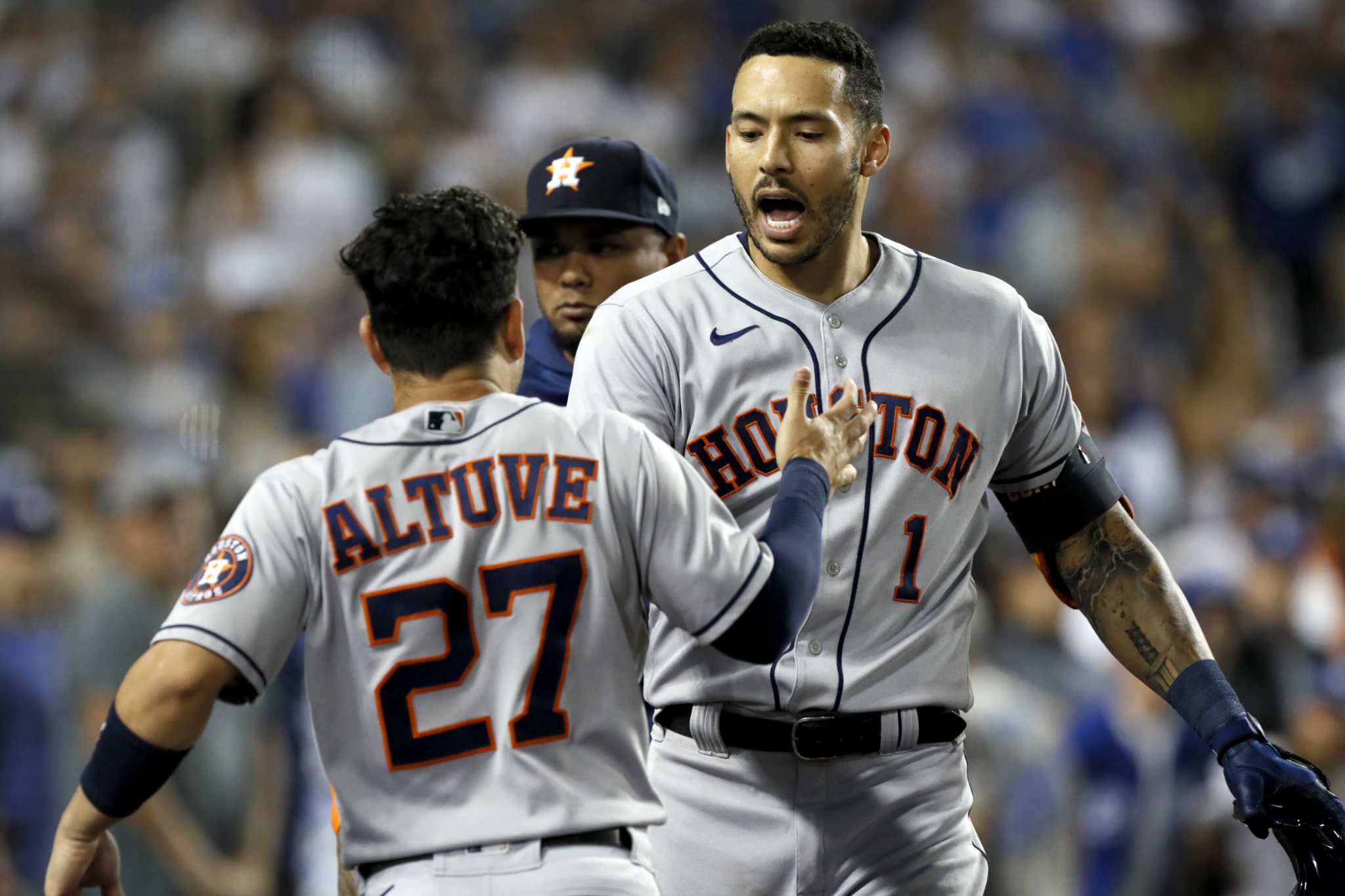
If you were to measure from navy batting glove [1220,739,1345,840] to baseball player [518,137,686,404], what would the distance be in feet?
5.42

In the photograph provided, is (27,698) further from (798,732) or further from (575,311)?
(798,732)

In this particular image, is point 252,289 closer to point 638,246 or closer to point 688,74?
point 688,74

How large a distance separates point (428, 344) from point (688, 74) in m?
6.56

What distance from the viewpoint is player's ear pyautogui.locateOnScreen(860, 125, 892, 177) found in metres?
2.94

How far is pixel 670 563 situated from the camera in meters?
2.30

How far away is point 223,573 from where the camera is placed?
2.22 metres

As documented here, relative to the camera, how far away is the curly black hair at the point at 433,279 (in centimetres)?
234

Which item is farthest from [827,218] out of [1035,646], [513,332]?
[1035,646]

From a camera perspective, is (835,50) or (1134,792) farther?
(1134,792)

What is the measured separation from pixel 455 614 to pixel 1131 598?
1.33m

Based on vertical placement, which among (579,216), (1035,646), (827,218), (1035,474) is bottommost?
(1035,646)

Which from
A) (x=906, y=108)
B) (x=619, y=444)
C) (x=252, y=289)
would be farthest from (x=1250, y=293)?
(x=619, y=444)

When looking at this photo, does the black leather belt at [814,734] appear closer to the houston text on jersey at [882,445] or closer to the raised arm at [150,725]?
the houston text on jersey at [882,445]

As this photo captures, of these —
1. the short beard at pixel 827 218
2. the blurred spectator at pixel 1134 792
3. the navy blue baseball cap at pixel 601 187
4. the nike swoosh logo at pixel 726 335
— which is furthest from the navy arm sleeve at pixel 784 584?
the blurred spectator at pixel 1134 792
